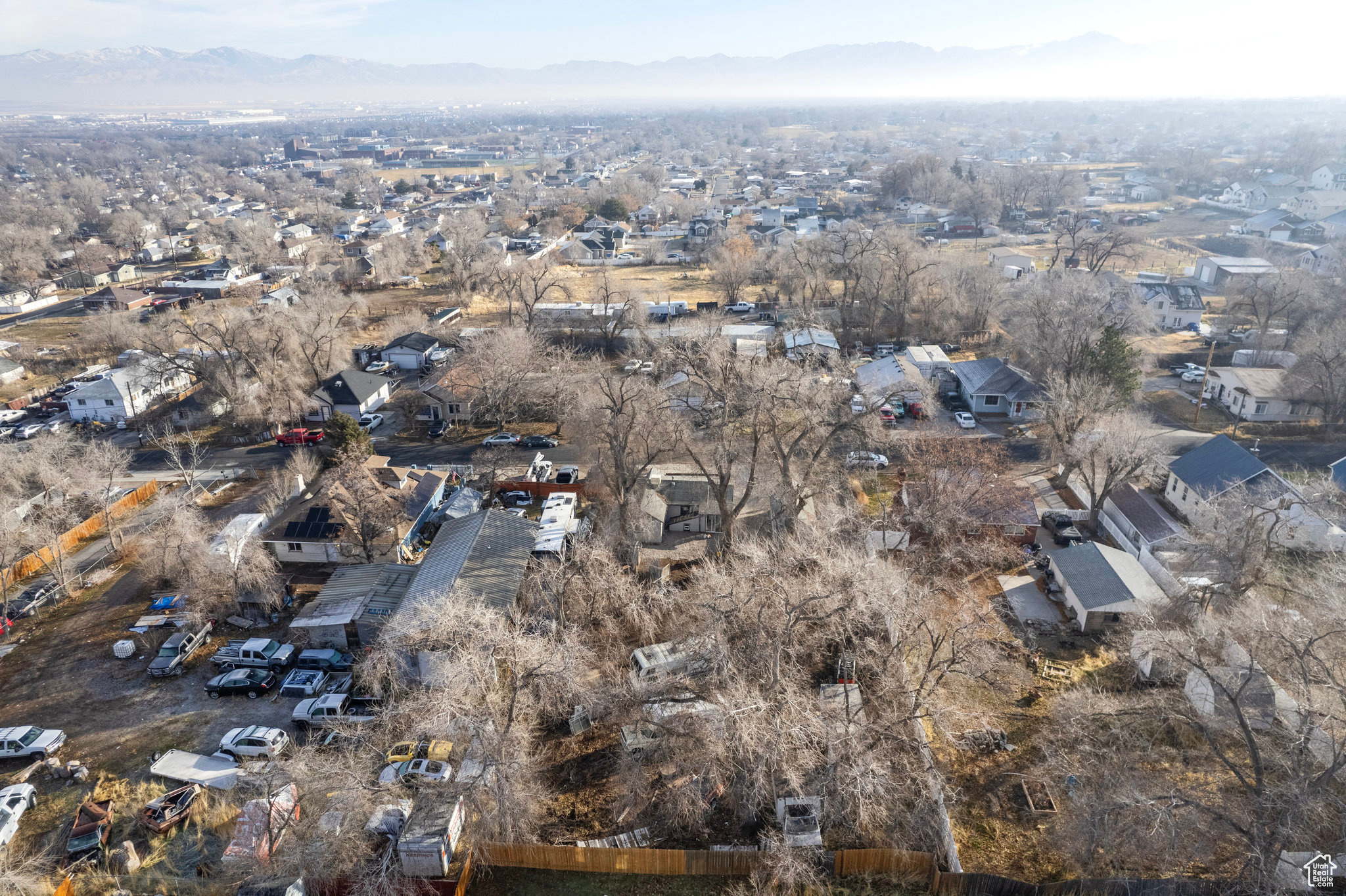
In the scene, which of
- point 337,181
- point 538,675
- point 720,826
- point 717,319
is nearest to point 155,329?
point 717,319

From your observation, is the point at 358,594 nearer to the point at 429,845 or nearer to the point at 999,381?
the point at 429,845

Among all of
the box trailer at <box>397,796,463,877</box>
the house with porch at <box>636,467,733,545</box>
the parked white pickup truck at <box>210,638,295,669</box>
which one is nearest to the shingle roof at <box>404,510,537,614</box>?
the parked white pickup truck at <box>210,638,295,669</box>

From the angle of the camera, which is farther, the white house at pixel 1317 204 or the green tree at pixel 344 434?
the white house at pixel 1317 204

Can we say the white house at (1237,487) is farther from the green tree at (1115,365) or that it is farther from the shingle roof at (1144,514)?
the green tree at (1115,365)

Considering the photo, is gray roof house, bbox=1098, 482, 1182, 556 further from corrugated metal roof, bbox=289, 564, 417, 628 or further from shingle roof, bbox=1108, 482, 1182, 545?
corrugated metal roof, bbox=289, 564, 417, 628

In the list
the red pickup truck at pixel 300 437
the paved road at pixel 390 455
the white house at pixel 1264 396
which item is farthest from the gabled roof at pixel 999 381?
the red pickup truck at pixel 300 437

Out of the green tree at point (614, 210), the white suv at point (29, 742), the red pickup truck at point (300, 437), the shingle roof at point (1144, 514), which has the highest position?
the green tree at point (614, 210)

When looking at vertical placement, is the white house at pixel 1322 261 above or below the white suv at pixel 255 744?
above
